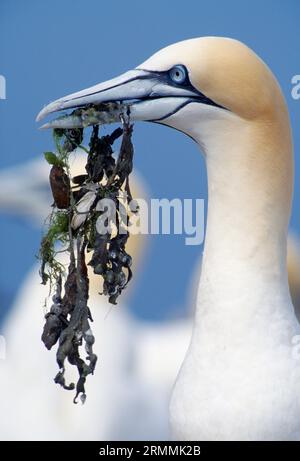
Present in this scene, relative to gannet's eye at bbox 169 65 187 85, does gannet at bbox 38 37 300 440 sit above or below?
below

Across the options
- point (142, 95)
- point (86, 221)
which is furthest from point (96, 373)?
point (142, 95)

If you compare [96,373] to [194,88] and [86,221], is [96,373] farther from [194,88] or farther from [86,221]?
[194,88]

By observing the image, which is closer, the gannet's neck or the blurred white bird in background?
the gannet's neck

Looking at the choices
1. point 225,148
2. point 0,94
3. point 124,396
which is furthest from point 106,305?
point 225,148

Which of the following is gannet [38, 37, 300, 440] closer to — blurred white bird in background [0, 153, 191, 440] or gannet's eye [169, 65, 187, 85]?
gannet's eye [169, 65, 187, 85]

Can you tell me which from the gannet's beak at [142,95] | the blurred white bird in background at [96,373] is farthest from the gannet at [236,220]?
the blurred white bird in background at [96,373]

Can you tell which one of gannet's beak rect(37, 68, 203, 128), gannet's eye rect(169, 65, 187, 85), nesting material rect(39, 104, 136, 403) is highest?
gannet's eye rect(169, 65, 187, 85)

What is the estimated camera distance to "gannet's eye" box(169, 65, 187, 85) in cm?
170

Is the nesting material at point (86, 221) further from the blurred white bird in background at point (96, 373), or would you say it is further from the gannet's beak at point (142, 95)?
the blurred white bird in background at point (96, 373)

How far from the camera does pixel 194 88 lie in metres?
1.71

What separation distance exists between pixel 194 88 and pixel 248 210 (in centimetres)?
23

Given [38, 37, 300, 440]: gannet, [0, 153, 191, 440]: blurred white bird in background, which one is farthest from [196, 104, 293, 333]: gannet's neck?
[0, 153, 191, 440]: blurred white bird in background

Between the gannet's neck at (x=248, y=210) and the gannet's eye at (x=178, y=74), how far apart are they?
0.28 ft
